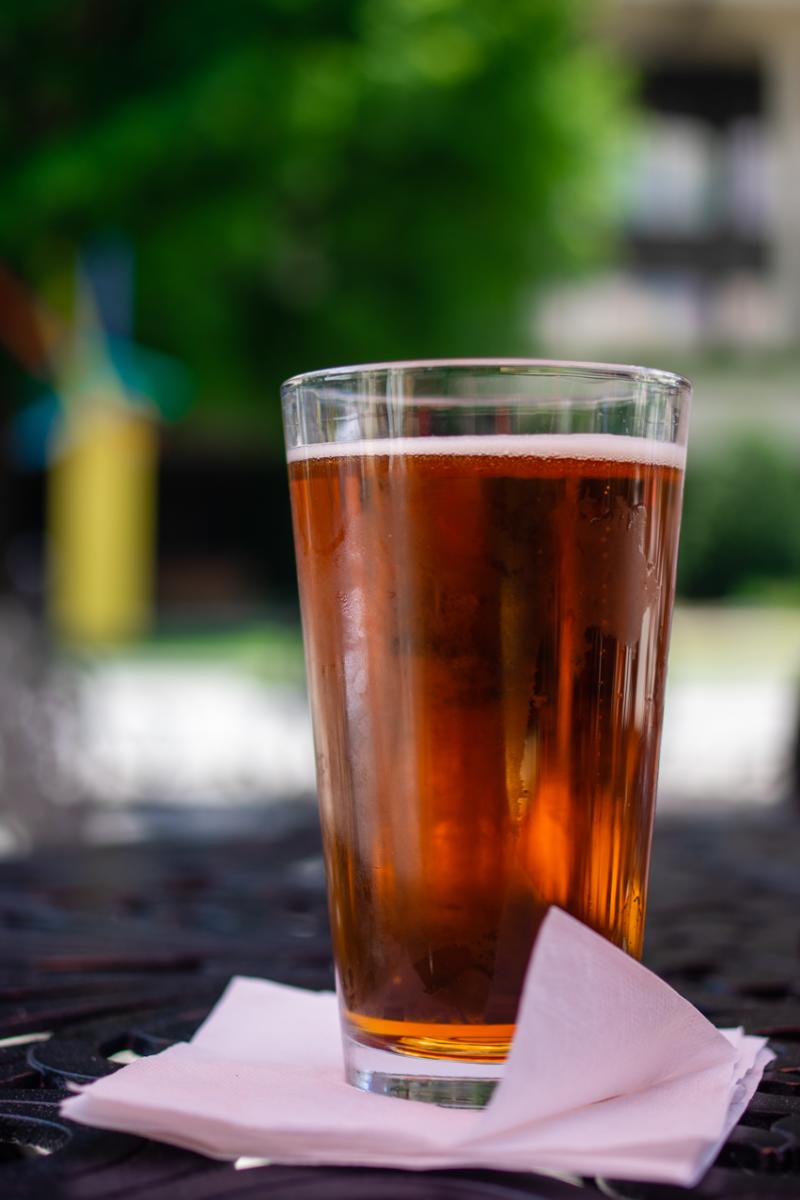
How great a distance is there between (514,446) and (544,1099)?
0.78 feet

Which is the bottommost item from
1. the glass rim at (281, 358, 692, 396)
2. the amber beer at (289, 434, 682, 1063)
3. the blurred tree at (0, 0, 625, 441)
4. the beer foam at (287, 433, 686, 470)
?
the amber beer at (289, 434, 682, 1063)

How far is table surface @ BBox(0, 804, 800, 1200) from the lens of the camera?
1.44 feet

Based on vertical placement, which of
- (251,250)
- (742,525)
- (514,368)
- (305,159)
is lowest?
(742,525)

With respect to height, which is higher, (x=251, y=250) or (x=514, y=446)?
(x=251, y=250)

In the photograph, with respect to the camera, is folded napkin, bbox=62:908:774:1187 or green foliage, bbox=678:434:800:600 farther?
green foliage, bbox=678:434:800:600

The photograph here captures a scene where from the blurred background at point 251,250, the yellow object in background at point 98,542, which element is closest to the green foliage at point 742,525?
the blurred background at point 251,250

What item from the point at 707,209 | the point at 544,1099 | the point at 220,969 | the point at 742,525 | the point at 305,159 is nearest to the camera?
the point at 544,1099

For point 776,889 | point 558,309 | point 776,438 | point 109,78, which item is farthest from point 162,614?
point 776,889

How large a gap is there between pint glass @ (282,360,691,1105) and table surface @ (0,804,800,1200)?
10 centimetres

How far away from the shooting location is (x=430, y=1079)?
52 cm

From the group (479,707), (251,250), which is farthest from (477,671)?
(251,250)

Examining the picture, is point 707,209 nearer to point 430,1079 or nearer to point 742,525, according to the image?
point 742,525

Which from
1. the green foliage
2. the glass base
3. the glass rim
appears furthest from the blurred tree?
the green foliage

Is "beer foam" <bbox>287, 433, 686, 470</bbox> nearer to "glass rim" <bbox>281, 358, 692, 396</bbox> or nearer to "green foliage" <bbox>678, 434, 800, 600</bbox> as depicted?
"glass rim" <bbox>281, 358, 692, 396</bbox>
